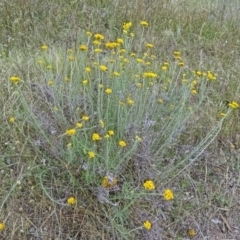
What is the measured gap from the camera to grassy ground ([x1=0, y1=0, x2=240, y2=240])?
6.88 ft

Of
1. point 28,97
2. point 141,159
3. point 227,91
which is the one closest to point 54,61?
point 28,97

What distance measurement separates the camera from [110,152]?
2.19 metres

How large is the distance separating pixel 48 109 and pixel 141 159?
66 cm

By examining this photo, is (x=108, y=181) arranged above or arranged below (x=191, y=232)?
above

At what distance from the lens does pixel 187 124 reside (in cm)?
270

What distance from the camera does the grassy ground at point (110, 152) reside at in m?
2.10

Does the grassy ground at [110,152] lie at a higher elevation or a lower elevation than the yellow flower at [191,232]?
higher

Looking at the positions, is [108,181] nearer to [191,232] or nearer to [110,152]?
[110,152]

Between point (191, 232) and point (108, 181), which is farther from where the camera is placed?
point (191, 232)

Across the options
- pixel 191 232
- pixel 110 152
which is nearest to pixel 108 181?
pixel 110 152

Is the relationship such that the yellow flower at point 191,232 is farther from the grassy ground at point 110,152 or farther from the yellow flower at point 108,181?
the yellow flower at point 108,181

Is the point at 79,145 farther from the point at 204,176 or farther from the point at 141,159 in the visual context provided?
the point at 204,176

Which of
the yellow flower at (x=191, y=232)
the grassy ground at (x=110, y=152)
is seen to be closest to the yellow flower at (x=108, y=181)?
the grassy ground at (x=110, y=152)

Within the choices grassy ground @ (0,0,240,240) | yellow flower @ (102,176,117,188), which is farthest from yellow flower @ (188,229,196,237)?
yellow flower @ (102,176,117,188)
